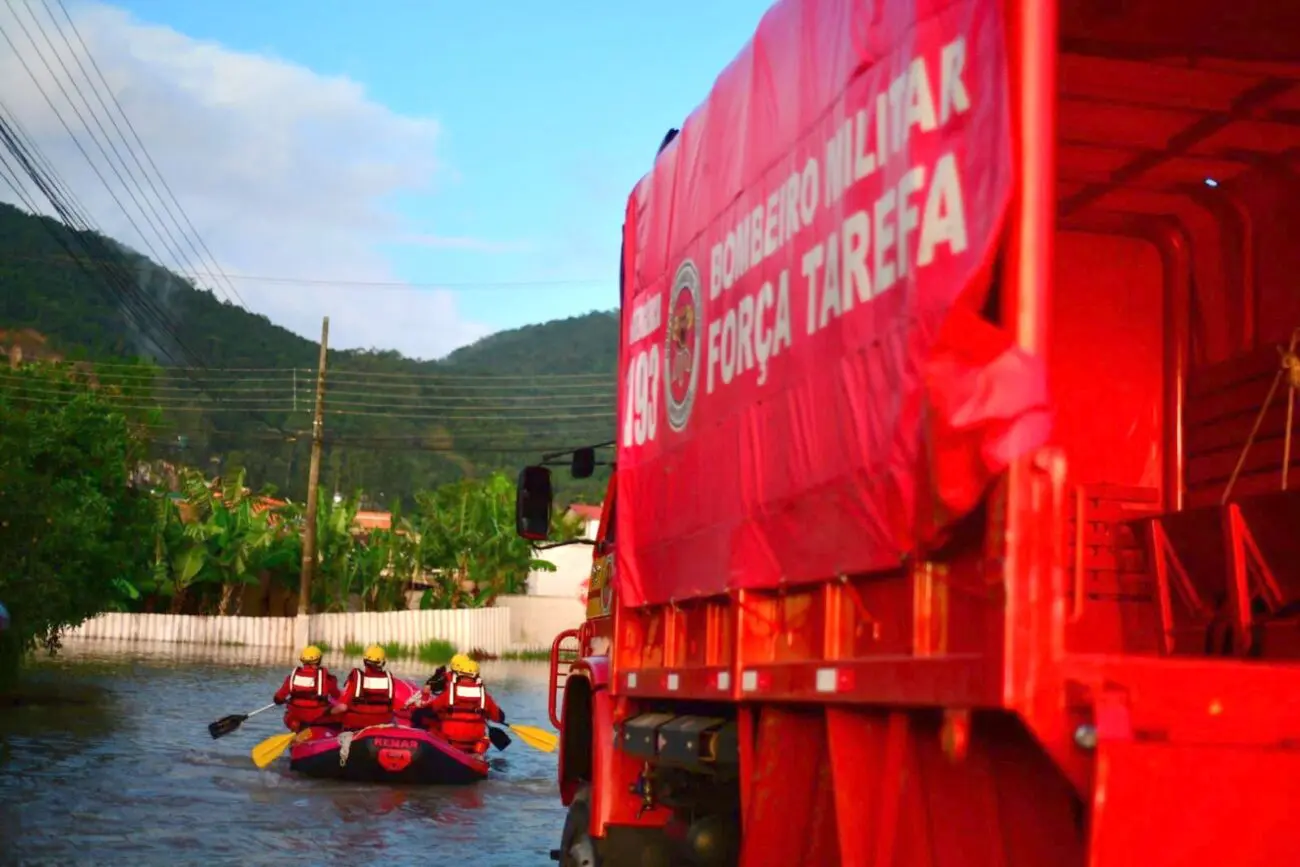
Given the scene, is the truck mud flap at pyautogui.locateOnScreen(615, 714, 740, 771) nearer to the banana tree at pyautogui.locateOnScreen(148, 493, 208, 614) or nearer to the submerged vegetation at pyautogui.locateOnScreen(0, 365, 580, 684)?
the submerged vegetation at pyautogui.locateOnScreen(0, 365, 580, 684)

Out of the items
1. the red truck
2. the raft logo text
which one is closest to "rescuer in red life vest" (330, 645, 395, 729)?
the red truck

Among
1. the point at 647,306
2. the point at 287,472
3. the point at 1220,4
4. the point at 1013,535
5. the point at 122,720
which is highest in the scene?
the point at 287,472

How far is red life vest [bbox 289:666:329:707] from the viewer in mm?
20609

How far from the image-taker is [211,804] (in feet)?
55.5

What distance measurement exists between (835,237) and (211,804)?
13111 mm

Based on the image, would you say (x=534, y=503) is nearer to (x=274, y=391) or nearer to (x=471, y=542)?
(x=471, y=542)

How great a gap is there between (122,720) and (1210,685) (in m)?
25.3

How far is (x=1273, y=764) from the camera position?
398 cm

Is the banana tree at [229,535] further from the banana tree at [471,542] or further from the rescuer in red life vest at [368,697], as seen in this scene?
the rescuer in red life vest at [368,697]

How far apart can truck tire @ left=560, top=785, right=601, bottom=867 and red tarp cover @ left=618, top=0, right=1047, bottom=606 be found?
1.28 meters

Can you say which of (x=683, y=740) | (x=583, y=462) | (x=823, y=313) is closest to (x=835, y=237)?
(x=823, y=313)

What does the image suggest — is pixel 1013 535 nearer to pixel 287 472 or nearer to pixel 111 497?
pixel 111 497

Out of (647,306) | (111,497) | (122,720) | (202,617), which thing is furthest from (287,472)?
(647,306)

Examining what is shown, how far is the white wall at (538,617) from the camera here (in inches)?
2611
